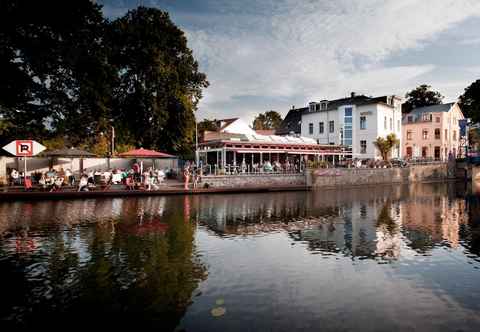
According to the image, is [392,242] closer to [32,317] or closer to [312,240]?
[312,240]

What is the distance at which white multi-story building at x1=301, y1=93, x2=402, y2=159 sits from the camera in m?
45.9

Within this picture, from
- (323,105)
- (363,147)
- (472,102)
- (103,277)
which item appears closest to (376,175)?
(363,147)

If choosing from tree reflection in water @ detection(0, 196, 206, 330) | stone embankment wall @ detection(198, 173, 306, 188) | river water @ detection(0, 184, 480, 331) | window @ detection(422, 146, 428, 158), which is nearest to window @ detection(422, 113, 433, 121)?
window @ detection(422, 146, 428, 158)

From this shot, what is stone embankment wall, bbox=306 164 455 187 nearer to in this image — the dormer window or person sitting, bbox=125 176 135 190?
the dormer window

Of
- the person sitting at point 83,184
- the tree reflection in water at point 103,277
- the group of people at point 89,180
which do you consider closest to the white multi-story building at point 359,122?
the group of people at point 89,180

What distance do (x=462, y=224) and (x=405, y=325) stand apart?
11.7 m

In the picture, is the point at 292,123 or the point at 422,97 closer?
the point at 292,123

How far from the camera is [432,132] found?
55781mm

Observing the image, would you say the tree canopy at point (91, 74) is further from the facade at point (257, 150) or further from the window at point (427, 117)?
the window at point (427, 117)

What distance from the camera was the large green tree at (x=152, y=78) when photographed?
3306 cm

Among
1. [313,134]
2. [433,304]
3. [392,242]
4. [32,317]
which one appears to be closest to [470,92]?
[313,134]

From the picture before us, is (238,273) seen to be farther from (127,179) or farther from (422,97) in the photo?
(422,97)

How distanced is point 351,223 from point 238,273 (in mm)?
8400

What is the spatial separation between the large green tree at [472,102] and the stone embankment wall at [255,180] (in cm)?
4972
